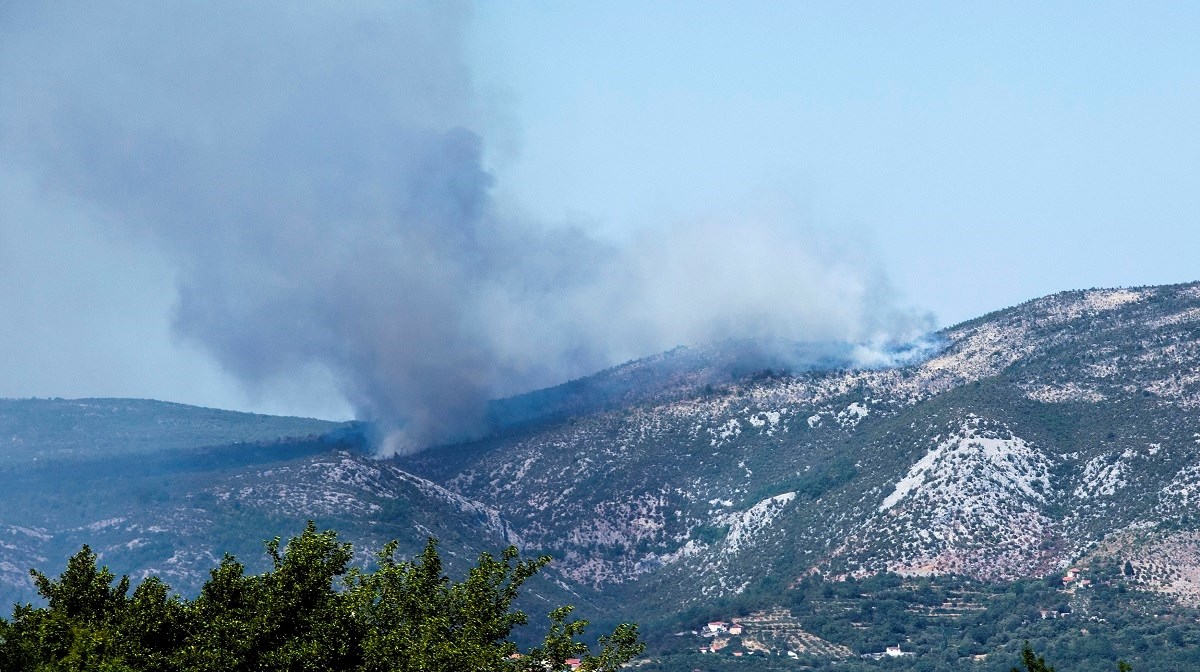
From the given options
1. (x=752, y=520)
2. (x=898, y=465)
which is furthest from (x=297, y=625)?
(x=752, y=520)

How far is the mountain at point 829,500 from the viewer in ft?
438

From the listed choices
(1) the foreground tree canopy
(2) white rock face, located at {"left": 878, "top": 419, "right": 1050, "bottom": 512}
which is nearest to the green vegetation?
(2) white rock face, located at {"left": 878, "top": 419, "right": 1050, "bottom": 512}

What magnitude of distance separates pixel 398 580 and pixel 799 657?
270 ft

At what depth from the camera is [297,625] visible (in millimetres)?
52031

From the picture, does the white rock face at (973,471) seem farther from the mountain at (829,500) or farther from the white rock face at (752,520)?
the white rock face at (752,520)

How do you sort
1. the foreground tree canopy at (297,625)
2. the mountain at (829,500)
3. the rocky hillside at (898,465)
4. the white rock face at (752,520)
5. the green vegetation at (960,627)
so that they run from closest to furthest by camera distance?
the foreground tree canopy at (297,625) < the green vegetation at (960,627) < the mountain at (829,500) < the rocky hillside at (898,465) < the white rock face at (752,520)

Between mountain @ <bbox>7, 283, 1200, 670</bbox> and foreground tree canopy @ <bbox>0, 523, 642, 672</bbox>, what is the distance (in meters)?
75.2

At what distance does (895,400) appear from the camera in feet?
570

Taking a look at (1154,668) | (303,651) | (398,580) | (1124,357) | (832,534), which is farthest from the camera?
(1124,357)

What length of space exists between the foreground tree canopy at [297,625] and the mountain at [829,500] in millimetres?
75207

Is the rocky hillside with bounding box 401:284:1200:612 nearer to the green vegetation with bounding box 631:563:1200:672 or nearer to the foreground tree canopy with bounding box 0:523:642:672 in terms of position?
the green vegetation with bounding box 631:563:1200:672

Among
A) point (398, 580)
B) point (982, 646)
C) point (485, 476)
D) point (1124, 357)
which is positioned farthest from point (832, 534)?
point (398, 580)

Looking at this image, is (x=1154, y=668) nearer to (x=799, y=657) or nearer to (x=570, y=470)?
(x=799, y=657)

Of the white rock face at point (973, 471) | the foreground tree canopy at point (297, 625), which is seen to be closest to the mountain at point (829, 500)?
the white rock face at point (973, 471)
